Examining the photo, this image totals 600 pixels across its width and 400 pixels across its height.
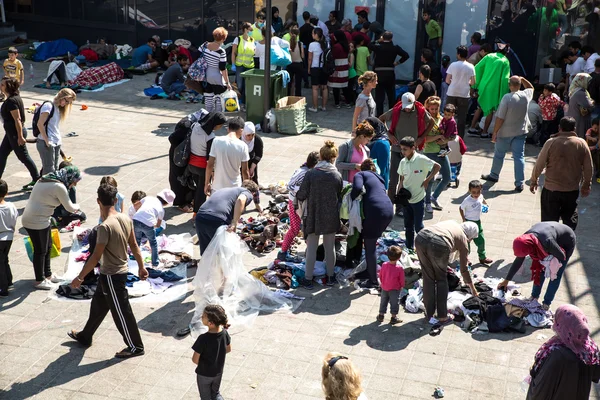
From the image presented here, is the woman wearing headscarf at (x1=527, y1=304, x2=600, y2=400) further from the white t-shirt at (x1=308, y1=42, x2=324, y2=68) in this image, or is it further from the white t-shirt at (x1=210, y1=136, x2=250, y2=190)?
the white t-shirt at (x1=308, y1=42, x2=324, y2=68)

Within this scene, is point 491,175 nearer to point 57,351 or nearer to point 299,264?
point 299,264

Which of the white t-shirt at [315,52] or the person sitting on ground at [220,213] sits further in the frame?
the white t-shirt at [315,52]

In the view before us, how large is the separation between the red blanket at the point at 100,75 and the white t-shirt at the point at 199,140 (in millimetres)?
8687

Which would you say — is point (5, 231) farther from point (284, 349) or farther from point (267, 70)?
point (267, 70)

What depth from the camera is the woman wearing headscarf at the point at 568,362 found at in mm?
6238

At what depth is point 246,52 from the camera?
56.7 feet

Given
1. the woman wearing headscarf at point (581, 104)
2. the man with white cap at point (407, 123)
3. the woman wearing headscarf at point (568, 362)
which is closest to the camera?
the woman wearing headscarf at point (568, 362)

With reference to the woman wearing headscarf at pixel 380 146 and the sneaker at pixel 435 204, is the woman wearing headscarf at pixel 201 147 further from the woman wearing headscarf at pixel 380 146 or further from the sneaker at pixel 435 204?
the sneaker at pixel 435 204

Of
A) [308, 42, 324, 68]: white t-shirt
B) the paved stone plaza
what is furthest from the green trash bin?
the paved stone plaza

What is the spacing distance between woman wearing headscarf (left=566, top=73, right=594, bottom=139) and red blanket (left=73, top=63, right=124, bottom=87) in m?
10.3

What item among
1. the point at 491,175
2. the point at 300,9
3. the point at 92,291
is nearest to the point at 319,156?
the point at 92,291

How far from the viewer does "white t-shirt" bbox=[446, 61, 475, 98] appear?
598 inches

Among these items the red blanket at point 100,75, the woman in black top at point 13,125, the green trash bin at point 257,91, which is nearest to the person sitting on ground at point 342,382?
the woman in black top at point 13,125

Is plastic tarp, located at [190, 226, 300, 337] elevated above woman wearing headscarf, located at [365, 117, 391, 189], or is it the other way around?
woman wearing headscarf, located at [365, 117, 391, 189]
